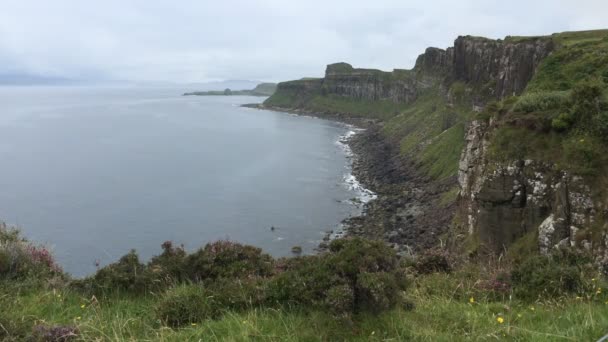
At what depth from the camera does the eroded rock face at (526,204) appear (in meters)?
23.0

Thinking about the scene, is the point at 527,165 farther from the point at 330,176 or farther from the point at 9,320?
the point at 330,176

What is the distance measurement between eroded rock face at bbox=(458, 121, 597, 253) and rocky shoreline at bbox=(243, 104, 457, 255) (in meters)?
8.45

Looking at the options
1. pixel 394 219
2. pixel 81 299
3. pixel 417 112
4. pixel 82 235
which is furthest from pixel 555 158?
pixel 417 112

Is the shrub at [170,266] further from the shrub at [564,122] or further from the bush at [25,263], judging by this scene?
the shrub at [564,122]

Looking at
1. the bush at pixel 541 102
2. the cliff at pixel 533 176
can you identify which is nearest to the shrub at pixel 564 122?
the cliff at pixel 533 176

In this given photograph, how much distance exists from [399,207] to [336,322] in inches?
2591

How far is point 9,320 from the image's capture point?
7789 mm

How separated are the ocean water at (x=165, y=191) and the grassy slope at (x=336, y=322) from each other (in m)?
40.6

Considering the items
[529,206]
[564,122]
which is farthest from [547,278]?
[564,122]

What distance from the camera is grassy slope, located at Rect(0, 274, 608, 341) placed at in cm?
745

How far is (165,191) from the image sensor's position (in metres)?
82.1

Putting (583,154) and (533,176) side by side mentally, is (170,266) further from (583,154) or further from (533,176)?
(533,176)

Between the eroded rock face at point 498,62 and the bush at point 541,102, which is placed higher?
the eroded rock face at point 498,62

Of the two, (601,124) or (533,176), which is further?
(533,176)
